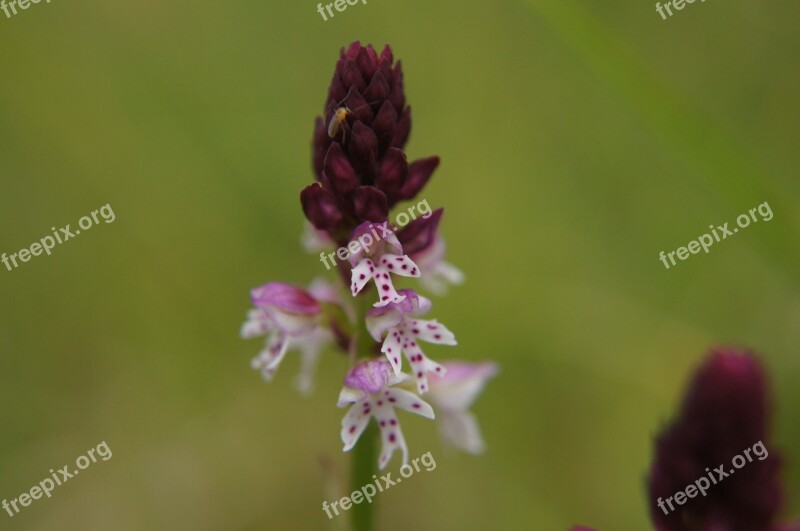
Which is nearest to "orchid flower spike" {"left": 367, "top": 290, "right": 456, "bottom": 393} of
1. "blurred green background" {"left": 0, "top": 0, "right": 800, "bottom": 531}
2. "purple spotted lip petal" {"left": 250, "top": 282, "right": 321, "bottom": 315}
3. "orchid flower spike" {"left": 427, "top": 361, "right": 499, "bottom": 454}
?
"purple spotted lip petal" {"left": 250, "top": 282, "right": 321, "bottom": 315}

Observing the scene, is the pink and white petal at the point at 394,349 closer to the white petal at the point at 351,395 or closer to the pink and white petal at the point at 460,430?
the white petal at the point at 351,395

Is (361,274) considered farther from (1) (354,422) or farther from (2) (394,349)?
(1) (354,422)

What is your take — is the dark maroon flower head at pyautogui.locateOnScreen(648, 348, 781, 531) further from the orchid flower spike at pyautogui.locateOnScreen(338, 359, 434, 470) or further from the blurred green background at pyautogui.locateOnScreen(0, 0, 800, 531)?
the blurred green background at pyautogui.locateOnScreen(0, 0, 800, 531)

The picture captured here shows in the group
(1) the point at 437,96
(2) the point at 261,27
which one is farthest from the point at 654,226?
(2) the point at 261,27

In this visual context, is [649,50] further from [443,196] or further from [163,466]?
[163,466]

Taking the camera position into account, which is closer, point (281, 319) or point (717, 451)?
point (717, 451)

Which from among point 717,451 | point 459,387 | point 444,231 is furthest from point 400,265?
point 444,231
